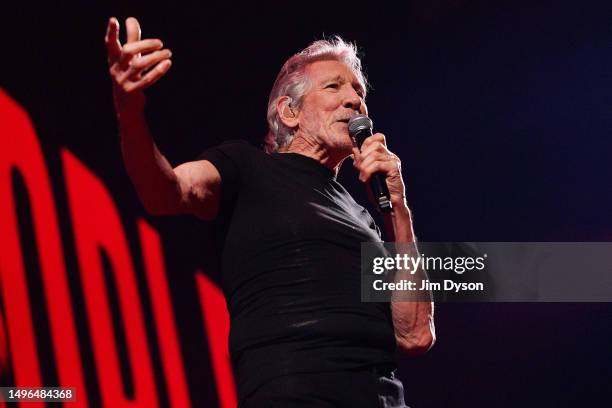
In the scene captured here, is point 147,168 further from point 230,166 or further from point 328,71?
point 328,71

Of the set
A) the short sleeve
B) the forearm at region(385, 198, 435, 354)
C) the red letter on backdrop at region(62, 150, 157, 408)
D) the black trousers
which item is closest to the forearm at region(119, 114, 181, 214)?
the short sleeve

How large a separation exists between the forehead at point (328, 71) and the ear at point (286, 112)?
0.23ft

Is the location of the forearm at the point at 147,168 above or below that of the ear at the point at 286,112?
below

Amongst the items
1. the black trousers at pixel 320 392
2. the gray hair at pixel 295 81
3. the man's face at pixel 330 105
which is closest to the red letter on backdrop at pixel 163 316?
the gray hair at pixel 295 81

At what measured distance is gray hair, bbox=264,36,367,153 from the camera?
5.10 feet

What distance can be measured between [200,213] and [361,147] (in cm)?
32

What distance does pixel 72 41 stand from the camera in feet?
7.54

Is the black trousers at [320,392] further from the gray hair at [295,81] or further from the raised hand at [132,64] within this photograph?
the gray hair at [295,81]

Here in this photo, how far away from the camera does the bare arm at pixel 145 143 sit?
0.94m

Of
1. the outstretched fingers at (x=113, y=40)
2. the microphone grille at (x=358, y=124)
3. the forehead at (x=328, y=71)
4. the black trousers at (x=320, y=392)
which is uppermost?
the forehead at (x=328, y=71)

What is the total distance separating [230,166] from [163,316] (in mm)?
1074

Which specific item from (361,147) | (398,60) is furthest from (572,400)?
(361,147)

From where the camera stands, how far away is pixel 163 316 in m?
2.19

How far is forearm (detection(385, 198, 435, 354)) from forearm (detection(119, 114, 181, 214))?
0.41 metres
